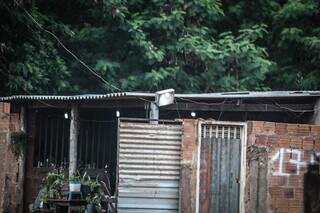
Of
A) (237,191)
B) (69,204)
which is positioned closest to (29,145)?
(69,204)

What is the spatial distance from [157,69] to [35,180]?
17.4ft

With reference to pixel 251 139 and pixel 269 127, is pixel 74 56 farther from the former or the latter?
pixel 269 127

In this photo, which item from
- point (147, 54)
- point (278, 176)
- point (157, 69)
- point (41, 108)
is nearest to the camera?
point (278, 176)

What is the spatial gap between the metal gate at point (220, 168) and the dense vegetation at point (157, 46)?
16.7ft

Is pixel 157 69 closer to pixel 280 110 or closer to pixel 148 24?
pixel 148 24

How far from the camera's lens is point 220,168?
32.2ft

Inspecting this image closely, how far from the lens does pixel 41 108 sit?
12344 mm

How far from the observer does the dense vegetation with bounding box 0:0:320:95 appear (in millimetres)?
14600

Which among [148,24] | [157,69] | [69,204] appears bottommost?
[69,204]

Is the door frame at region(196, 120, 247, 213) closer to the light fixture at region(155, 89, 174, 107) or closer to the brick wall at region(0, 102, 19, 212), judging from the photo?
the light fixture at region(155, 89, 174, 107)

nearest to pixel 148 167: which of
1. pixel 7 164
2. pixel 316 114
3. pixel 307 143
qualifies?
pixel 307 143

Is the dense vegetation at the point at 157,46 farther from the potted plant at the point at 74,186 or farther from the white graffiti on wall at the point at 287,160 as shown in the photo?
the white graffiti on wall at the point at 287,160

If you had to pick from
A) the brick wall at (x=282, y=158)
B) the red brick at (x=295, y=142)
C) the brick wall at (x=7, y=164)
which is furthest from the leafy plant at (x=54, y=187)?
the red brick at (x=295, y=142)

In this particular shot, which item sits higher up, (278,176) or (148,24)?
(148,24)
